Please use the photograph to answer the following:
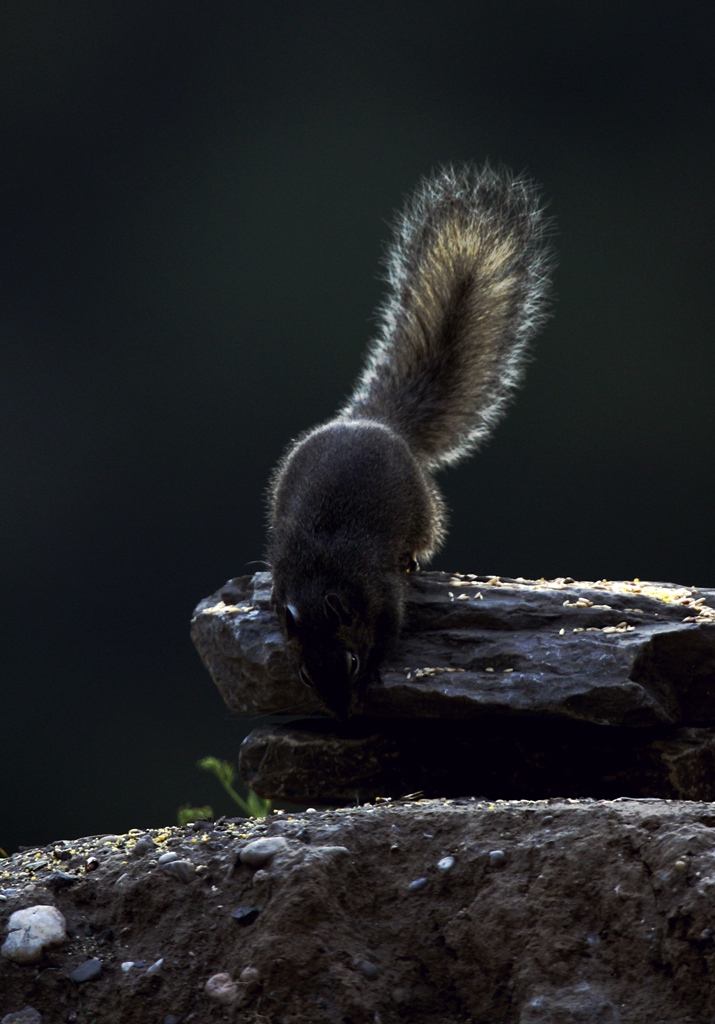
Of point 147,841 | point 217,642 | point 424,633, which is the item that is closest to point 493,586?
point 424,633

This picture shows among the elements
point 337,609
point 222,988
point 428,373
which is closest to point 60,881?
point 222,988

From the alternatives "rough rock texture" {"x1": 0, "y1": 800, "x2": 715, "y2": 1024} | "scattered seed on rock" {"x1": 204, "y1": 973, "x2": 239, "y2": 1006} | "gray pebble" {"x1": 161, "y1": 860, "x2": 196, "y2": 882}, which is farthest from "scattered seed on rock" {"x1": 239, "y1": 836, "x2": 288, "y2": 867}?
"scattered seed on rock" {"x1": 204, "y1": 973, "x2": 239, "y2": 1006}

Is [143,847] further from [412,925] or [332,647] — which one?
[332,647]

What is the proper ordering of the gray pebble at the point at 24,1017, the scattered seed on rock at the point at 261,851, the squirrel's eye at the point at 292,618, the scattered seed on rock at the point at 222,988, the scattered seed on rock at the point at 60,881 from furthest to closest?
1. the squirrel's eye at the point at 292,618
2. the scattered seed on rock at the point at 60,881
3. the scattered seed on rock at the point at 261,851
4. the gray pebble at the point at 24,1017
5. the scattered seed on rock at the point at 222,988

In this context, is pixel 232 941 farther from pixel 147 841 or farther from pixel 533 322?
pixel 533 322

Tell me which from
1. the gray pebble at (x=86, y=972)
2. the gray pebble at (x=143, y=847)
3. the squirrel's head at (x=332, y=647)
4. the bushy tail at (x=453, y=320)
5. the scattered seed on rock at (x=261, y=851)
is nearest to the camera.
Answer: the gray pebble at (x=86, y=972)

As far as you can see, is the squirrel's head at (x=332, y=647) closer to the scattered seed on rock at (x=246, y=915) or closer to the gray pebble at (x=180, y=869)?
the gray pebble at (x=180, y=869)

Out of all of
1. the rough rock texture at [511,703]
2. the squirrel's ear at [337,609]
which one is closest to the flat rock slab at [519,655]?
the rough rock texture at [511,703]
